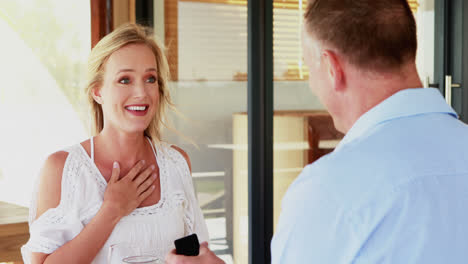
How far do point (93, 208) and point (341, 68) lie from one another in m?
1.14

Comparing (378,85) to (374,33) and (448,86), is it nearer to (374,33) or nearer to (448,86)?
(374,33)

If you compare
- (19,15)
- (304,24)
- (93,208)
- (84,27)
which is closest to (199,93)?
(84,27)

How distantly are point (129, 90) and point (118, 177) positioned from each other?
1.06ft

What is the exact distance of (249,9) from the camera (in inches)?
127

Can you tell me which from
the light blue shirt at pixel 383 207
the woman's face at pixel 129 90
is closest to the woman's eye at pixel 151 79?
the woman's face at pixel 129 90

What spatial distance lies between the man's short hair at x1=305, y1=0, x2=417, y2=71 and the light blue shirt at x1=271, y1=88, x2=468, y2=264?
167 mm

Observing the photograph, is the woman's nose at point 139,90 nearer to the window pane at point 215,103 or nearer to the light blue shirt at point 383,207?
the light blue shirt at point 383,207

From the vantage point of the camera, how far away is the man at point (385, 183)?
31.5 inches

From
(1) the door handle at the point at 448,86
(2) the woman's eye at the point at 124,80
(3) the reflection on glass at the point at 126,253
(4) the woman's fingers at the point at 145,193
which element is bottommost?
(4) the woman's fingers at the point at 145,193

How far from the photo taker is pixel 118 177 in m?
1.87

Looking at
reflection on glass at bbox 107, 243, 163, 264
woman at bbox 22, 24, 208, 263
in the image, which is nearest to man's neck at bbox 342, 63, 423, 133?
reflection on glass at bbox 107, 243, 163, 264

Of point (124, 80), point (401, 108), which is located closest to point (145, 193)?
point (124, 80)

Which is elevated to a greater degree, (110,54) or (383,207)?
(110,54)

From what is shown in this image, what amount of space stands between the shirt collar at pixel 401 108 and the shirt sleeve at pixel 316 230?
0.14m
